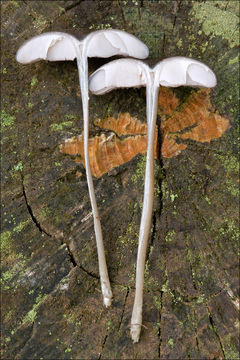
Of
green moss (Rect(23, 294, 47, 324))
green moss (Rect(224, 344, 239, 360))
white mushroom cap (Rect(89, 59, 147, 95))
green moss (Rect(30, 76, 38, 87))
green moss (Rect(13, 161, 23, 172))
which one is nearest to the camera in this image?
green moss (Rect(224, 344, 239, 360))

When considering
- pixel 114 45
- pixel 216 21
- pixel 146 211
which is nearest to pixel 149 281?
pixel 146 211

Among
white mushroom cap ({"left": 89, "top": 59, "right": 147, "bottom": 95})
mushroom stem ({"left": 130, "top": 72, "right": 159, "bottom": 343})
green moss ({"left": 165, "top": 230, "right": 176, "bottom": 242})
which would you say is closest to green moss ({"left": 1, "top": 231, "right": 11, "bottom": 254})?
mushroom stem ({"left": 130, "top": 72, "right": 159, "bottom": 343})

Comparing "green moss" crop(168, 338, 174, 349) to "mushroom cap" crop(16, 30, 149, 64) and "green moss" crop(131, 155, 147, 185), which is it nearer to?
"green moss" crop(131, 155, 147, 185)

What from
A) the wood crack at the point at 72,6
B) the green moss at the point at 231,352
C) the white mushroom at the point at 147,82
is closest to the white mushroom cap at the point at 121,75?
the white mushroom at the point at 147,82

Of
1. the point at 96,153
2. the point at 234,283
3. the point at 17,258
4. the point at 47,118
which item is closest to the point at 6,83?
the point at 47,118

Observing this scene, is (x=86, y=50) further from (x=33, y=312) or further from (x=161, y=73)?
(x=33, y=312)

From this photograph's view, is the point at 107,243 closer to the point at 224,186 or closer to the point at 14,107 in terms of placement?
the point at 224,186

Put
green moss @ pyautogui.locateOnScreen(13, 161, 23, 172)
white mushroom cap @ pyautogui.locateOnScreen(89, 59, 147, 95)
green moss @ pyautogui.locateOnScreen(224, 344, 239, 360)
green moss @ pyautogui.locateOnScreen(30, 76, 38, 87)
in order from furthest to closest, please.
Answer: green moss @ pyautogui.locateOnScreen(30, 76, 38, 87) → green moss @ pyautogui.locateOnScreen(13, 161, 23, 172) → white mushroom cap @ pyautogui.locateOnScreen(89, 59, 147, 95) → green moss @ pyautogui.locateOnScreen(224, 344, 239, 360)
